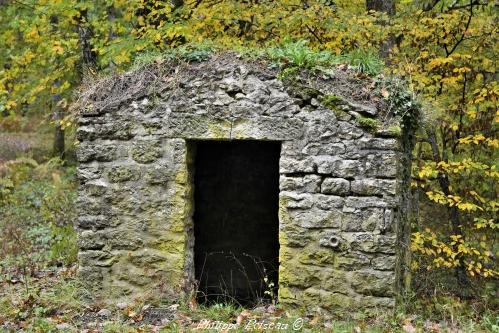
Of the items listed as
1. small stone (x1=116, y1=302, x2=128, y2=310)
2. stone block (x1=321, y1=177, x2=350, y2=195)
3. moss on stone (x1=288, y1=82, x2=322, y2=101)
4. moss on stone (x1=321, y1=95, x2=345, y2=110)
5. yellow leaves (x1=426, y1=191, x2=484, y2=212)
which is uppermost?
moss on stone (x1=288, y1=82, x2=322, y2=101)

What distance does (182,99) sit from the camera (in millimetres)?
5387

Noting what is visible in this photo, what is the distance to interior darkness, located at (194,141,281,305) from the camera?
7.22 metres

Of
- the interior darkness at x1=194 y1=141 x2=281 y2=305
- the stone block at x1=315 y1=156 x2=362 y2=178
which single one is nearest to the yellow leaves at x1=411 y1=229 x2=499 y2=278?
the interior darkness at x1=194 y1=141 x2=281 y2=305

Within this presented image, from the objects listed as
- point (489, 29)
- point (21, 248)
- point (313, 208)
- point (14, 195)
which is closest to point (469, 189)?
point (489, 29)

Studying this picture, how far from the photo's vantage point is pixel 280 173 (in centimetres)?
521

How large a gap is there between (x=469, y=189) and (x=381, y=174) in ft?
14.0

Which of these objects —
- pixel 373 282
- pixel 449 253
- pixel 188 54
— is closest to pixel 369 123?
pixel 373 282

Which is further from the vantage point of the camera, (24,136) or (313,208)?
(24,136)

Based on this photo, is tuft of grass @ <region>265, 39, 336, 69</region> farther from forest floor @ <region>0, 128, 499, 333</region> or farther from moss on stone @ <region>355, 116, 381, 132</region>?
forest floor @ <region>0, 128, 499, 333</region>

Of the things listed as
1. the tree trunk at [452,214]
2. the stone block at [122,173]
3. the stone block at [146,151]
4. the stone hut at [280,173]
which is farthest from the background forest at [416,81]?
the stone block at [146,151]

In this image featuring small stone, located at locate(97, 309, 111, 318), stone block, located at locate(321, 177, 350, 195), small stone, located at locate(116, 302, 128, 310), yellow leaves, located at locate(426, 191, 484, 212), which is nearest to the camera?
stone block, located at locate(321, 177, 350, 195)

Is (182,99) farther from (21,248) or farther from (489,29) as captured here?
(489,29)

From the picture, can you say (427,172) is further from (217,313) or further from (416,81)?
(217,313)

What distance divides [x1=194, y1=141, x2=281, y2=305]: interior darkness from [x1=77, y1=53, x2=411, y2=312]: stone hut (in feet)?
5.28
